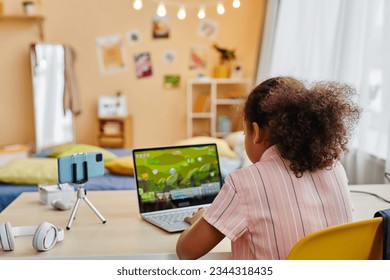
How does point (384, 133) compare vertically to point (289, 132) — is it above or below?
below

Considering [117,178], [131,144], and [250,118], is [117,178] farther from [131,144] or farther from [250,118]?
[131,144]

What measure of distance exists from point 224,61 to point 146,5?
970 mm

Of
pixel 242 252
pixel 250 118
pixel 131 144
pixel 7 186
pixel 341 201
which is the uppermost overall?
pixel 250 118

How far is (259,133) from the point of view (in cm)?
128

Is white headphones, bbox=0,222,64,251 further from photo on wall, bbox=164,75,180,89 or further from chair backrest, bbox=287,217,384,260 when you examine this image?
photo on wall, bbox=164,75,180,89

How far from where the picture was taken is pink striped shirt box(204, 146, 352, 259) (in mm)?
1164

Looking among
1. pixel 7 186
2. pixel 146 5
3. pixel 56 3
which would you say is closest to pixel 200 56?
pixel 146 5

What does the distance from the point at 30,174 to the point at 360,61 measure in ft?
6.28

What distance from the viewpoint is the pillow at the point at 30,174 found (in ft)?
9.18

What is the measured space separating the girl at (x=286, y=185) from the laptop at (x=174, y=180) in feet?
1.53

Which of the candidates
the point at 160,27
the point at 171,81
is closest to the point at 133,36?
the point at 160,27

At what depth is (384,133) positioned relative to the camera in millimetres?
2342
